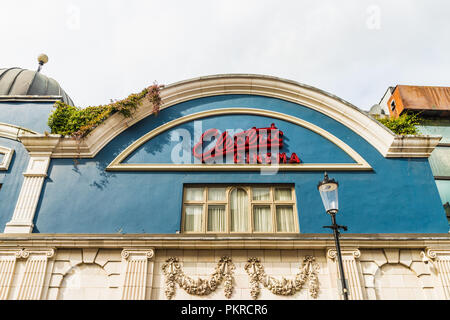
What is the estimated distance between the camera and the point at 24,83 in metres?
19.3

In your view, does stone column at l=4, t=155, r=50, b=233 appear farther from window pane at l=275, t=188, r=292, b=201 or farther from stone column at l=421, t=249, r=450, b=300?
stone column at l=421, t=249, r=450, b=300

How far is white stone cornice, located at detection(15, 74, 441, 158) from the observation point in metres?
12.5

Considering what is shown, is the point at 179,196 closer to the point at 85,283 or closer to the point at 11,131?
the point at 85,283

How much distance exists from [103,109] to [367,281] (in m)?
10.6

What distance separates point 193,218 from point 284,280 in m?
3.48

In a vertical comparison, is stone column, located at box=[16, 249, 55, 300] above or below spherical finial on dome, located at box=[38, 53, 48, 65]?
below

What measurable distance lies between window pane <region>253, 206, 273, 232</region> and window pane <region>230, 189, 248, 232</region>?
12.2 inches

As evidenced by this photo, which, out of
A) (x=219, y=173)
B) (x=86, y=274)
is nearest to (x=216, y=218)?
(x=219, y=173)

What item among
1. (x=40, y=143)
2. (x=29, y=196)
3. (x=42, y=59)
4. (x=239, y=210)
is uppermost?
(x=42, y=59)

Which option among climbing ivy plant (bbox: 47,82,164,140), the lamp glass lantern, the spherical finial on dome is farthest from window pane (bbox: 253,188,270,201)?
the spherical finial on dome

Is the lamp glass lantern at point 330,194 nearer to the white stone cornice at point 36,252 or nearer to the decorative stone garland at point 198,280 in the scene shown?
the decorative stone garland at point 198,280

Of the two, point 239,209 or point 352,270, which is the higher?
point 239,209

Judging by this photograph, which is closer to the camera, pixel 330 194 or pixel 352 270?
pixel 330 194
